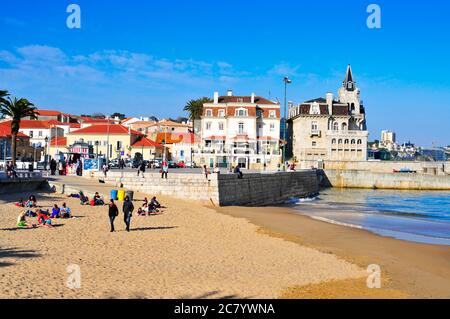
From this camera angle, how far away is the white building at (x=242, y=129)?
79.0m

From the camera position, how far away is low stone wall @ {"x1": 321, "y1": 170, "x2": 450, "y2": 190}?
270ft

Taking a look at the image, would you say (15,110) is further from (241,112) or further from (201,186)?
(241,112)

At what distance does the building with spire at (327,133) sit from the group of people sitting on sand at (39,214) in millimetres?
69367

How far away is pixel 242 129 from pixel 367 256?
205ft

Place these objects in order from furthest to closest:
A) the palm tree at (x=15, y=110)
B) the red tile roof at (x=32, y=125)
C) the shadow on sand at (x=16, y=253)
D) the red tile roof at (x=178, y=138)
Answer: the red tile roof at (x=32, y=125) → the red tile roof at (x=178, y=138) → the palm tree at (x=15, y=110) → the shadow on sand at (x=16, y=253)

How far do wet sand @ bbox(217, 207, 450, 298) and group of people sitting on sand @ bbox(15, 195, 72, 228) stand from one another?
913cm

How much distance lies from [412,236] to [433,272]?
9.73 metres

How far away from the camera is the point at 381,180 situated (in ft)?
271

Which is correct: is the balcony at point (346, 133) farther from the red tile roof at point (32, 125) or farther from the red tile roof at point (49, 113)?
the red tile roof at point (49, 113)

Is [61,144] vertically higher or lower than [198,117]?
lower

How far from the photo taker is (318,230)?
1030 inches

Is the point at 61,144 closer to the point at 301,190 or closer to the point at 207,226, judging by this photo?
the point at 301,190

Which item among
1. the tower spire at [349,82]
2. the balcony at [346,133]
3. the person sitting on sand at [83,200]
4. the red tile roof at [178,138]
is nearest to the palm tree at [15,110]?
the person sitting on sand at [83,200]
